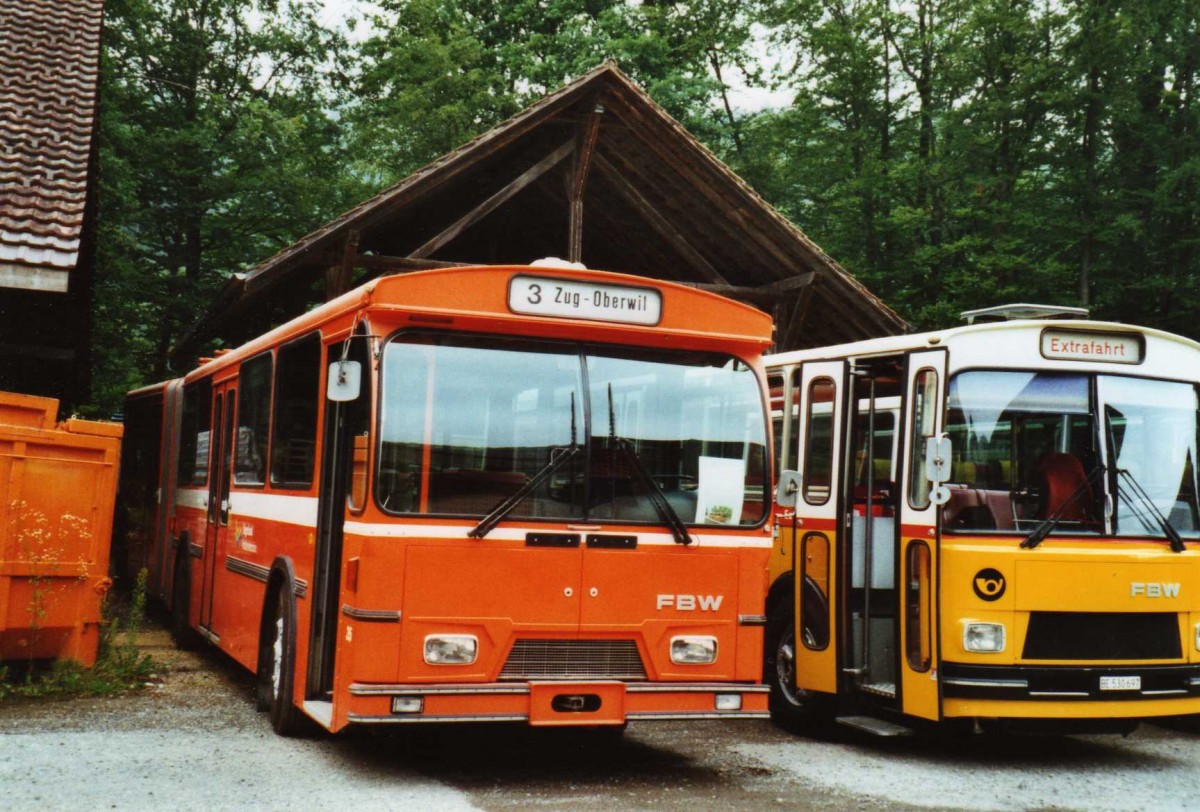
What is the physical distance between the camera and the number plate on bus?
786cm

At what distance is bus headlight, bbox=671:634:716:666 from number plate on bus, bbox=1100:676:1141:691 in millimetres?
2500

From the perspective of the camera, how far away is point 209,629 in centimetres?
1100

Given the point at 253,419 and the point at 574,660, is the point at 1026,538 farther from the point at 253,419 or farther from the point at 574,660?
the point at 253,419

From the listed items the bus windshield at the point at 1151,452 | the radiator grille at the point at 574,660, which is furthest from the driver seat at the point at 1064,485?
the radiator grille at the point at 574,660

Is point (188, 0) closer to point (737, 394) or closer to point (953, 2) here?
point (953, 2)

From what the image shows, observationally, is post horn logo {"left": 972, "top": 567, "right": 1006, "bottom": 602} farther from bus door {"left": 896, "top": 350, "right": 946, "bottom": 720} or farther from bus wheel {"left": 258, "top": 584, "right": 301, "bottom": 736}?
bus wheel {"left": 258, "top": 584, "right": 301, "bottom": 736}

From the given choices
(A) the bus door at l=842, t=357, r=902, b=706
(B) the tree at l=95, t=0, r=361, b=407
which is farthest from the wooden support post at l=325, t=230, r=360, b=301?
(B) the tree at l=95, t=0, r=361, b=407

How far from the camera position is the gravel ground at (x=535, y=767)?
265 inches

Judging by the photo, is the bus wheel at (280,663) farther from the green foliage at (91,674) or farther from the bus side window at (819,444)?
the bus side window at (819,444)

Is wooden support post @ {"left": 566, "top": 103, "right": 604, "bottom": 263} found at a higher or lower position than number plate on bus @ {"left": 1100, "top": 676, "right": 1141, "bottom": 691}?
higher

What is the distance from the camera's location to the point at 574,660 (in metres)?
7.02

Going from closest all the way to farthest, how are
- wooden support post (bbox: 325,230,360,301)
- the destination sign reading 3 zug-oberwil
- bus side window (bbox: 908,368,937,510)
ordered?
the destination sign reading 3 zug-oberwil < bus side window (bbox: 908,368,937,510) < wooden support post (bbox: 325,230,360,301)

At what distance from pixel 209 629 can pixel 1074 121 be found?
2249cm

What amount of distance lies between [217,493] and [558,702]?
517cm
